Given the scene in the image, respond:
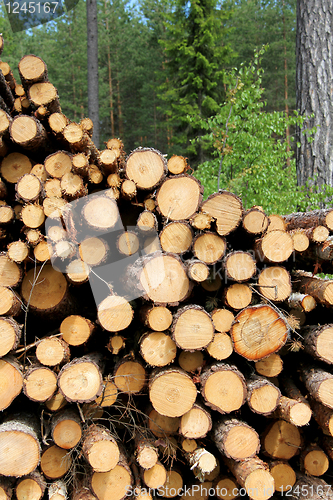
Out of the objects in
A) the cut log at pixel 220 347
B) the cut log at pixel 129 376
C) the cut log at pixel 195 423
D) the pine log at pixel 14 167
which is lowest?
the cut log at pixel 195 423

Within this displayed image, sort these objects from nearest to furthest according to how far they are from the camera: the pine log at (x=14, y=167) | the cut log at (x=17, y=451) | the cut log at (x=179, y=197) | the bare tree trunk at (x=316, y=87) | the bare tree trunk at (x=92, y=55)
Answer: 1. the cut log at (x=17, y=451)
2. the cut log at (x=179, y=197)
3. the pine log at (x=14, y=167)
4. the bare tree trunk at (x=316, y=87)
5. the bare tree trunk at (x=92, y=55)

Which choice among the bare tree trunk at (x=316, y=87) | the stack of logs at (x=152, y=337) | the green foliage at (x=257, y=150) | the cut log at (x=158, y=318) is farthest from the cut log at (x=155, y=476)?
the bare tree trunk at (x=316, y=87)

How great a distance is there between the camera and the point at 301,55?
5930mm

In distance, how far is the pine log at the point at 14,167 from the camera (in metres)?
3.05

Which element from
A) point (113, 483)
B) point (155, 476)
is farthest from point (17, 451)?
point (155, 476)

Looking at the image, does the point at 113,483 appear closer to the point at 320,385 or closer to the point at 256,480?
the point at 256,480

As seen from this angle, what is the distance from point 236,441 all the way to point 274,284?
1.12 m

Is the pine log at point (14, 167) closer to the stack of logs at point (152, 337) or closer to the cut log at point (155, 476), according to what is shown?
the stack of logs at point (152, 337)

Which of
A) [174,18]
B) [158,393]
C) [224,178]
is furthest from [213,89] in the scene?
[158,393]

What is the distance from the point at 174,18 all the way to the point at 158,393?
47.8 feet

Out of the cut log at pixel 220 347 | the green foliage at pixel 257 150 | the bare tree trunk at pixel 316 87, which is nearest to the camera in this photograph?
the cut log at pixel 220 347

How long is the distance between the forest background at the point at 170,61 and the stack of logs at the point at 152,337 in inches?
125

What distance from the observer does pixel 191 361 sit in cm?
255

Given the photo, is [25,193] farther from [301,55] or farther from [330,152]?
[301,55]
